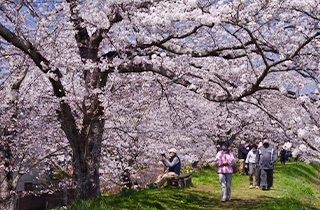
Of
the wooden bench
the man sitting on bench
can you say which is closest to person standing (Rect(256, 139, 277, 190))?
the wooden bench

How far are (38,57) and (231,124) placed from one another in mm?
14687

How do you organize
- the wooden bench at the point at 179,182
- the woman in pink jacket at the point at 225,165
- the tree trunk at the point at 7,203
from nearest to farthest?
the woman in pink jacket at the point at 225,165 < the tree trunk at the point at 7,203 < the wooden bench at the point at 179,182

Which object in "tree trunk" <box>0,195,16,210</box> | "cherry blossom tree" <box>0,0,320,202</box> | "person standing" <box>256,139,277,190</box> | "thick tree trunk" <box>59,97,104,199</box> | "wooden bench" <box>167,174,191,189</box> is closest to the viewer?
"cherry blossom tree" <box>0,0,320,202</box>

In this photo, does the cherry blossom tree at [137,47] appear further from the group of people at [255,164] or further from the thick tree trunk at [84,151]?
the group of people at [255,164]

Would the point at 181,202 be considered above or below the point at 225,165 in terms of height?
below

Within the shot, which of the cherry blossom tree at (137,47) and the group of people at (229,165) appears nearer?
the cherry blossom tree at (137,47)

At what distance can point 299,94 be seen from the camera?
6039mm

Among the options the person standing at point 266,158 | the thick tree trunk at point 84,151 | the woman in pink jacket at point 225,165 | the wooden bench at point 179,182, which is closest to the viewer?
the thick tree trunk at point 84,151

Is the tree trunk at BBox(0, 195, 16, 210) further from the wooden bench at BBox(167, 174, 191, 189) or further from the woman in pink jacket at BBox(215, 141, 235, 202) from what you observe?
the woman in pink jacket at BBox(215, 141, 235, 202)

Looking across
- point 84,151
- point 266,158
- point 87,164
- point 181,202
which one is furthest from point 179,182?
point 84,151

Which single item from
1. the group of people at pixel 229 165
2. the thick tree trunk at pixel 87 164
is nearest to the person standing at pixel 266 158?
the group of people at pixel 229 165

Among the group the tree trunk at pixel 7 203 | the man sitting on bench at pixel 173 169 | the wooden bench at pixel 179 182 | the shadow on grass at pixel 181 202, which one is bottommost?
the tree trunk at pixel 7 203

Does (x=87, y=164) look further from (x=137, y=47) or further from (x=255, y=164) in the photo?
(x=255, y=164)

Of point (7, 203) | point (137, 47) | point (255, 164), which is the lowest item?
point (7, 203)
